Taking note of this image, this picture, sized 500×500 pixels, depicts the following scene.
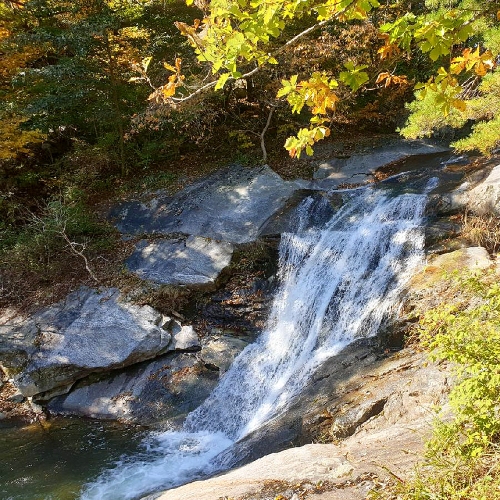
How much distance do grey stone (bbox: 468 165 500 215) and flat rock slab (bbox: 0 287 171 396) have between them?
6.36 m

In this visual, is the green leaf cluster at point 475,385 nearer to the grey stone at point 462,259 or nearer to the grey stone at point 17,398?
the grey stone at point 462,259

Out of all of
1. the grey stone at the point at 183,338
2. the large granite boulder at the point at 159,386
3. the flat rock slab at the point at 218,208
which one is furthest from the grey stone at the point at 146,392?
the flat rock slab at the point at 218,208

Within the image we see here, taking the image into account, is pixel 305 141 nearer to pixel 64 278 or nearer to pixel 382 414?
pixel 382 414

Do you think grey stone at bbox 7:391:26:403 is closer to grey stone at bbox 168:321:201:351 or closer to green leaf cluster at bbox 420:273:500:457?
grey stone at bbox 168:321:201:351

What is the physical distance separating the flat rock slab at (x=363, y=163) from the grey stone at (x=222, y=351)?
5.09 metres

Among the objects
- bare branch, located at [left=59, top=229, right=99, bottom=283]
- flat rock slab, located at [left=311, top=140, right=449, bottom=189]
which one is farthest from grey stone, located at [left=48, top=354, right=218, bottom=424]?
flat rock slab, located at [left=311, top=140, right=449, bottom=189]

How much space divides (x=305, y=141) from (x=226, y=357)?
260 inches

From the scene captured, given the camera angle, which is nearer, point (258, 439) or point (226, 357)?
point (258, 439)

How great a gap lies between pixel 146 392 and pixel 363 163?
8455mm

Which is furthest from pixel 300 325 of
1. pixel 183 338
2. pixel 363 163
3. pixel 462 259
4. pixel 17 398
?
pixel 363 163

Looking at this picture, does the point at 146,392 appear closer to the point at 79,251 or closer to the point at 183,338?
the point at 183,338

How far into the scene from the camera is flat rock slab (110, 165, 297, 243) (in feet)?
33.9

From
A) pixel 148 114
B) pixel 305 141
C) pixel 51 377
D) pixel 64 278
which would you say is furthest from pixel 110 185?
pixel 305 141

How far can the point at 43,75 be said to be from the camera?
1023 cm
